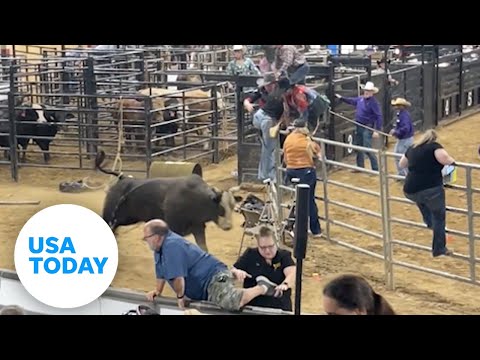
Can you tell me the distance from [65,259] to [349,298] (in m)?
2.58

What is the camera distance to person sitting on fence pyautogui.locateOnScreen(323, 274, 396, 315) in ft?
8.91

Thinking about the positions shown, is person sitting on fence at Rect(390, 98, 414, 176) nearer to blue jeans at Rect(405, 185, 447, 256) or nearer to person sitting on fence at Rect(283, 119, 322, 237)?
person sitting on fence at Rect(283, 119, 322, 237)

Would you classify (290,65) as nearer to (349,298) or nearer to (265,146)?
(265,146)

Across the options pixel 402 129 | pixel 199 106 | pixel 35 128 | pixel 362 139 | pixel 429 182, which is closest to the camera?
pixel 429 182

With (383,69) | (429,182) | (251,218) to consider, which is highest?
(383,69)

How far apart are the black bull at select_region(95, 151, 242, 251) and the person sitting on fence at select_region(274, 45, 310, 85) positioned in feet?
8.90

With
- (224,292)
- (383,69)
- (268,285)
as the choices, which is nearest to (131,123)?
(383,69)

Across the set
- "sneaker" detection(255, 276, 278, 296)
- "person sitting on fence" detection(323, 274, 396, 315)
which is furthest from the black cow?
"person sitting on fence" detection(323, 274, 396, 315)

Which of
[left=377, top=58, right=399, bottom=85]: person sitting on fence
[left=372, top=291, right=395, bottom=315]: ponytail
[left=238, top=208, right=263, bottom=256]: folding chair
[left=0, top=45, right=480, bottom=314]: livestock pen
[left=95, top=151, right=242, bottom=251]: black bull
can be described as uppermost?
[left=377, top=58, right=399, bottom=85]: person sitting on fence

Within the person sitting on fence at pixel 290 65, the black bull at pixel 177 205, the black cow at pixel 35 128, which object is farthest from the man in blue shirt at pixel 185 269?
the black cow at pixel 35 128

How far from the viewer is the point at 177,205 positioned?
7398 millimetres
